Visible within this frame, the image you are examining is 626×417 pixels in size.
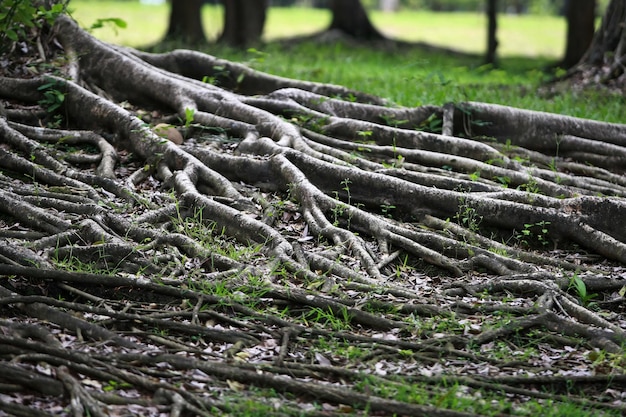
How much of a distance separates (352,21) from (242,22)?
448cm

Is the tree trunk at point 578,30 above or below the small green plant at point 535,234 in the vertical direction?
above

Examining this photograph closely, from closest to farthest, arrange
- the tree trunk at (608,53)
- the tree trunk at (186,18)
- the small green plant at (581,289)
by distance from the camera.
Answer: the small green plant at (581,289) < the tree trunk at (608,53) < the tree trunk at (186,18)

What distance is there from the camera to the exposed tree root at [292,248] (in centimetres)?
489

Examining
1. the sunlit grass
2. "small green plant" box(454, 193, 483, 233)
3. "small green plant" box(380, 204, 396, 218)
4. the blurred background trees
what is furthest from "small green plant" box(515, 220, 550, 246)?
the sunlit grass

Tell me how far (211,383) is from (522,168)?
463cm

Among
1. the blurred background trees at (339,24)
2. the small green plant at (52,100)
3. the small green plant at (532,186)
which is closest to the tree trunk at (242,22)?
the blurred background trees at (339,24)

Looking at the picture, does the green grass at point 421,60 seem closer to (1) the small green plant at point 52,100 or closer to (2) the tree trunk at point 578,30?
(2) the tree trunk at point 578,30

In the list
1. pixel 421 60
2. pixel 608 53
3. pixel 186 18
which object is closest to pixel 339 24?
pixel 186 18

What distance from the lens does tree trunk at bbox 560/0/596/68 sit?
1702 centimetres

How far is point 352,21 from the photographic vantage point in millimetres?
22109

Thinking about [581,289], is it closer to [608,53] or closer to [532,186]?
[532,186]

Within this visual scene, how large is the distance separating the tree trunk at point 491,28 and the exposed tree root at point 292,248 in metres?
9.48

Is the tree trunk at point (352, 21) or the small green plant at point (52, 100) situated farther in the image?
the tree trunk at point (352, 21)

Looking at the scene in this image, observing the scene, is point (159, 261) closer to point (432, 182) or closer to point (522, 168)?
point (432, 182)
